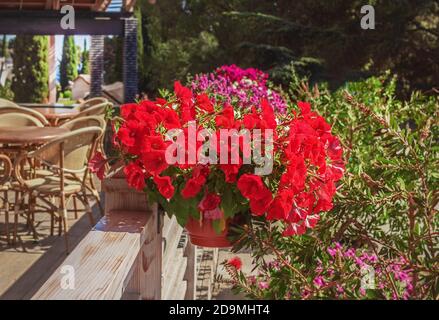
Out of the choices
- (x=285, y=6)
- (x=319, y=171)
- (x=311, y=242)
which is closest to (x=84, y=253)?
(x=319, y=171)

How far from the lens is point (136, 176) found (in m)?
1.45

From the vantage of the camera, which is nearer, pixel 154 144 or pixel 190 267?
pixel 154 144

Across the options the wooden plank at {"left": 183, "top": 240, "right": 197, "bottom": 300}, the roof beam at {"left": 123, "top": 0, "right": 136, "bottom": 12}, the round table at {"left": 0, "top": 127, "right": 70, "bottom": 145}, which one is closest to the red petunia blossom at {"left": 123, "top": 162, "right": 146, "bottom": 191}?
the wooden plank at {"left": 183, "top": 240, "right": 197, "bottom": 300}

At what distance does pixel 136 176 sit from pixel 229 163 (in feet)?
0.81

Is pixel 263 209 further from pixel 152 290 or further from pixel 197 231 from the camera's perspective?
pixel 152 290

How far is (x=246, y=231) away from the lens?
5.07 ft

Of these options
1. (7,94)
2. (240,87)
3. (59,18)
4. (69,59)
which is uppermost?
(69,59)

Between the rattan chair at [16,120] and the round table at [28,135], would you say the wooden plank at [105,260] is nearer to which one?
the round table at [28,135]

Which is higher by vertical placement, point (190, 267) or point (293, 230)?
point (293, 230)

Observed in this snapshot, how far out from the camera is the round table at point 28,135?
4172mm

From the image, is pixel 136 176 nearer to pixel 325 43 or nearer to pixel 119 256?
pixel 119 256

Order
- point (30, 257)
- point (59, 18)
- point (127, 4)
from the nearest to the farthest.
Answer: point (30, 257)
point (59, 18)
point (127, 4)

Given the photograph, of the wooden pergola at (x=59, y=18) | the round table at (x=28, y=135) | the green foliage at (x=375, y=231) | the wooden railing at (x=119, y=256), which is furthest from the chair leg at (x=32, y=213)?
the wooden pergola at (x=59, y=18)

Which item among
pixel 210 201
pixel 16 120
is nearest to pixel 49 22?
pixel 16 120
